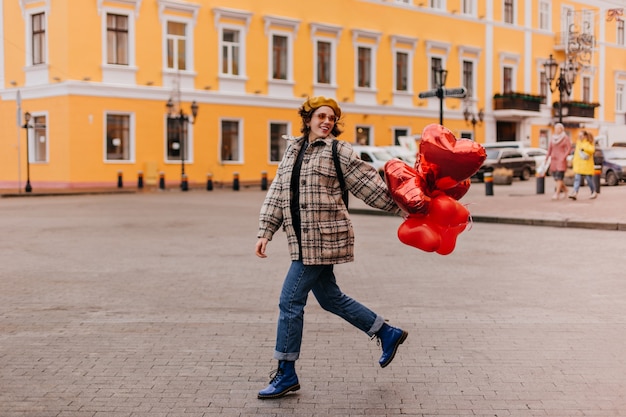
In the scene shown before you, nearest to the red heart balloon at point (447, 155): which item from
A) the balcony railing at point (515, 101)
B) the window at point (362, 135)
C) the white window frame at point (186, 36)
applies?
the white window frame at point (186, 36)

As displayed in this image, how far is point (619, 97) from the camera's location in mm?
60719

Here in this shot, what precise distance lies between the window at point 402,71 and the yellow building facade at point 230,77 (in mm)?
110

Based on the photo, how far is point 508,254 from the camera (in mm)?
12930

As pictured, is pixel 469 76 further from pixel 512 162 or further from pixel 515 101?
pixel 512 162

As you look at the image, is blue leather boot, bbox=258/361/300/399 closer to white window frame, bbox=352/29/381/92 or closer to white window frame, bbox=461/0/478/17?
white window frame, bbox=352/29/381/92

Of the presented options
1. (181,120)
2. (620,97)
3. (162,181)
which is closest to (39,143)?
(162,181)

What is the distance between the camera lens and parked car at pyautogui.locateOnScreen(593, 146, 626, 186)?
31.7 metres

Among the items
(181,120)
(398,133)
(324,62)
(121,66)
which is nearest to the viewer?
(121,66)

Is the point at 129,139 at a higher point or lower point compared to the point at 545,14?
lower

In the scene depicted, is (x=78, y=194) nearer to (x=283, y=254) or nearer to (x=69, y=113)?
(x=69, y=113)

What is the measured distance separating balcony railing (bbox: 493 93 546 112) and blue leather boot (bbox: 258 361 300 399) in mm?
49305

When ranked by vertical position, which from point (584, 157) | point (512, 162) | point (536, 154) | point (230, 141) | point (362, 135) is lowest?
point (584, 157)

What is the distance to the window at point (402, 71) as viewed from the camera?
48.2 meters

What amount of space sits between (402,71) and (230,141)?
1196 cm
